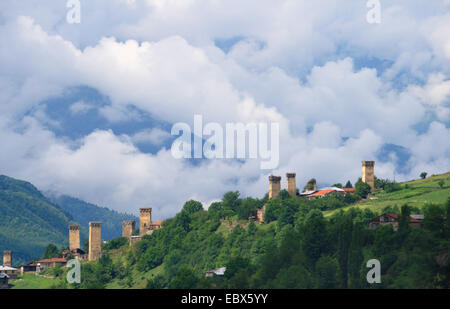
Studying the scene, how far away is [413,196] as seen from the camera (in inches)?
6196

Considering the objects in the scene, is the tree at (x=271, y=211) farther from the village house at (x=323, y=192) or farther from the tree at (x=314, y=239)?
the tree at (x=314, y=239)

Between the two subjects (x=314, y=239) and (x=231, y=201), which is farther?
(x=231, y=201)

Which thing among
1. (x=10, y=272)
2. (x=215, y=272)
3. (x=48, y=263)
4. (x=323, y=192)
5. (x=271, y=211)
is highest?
(x=323, y=192)

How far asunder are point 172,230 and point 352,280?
7317cm

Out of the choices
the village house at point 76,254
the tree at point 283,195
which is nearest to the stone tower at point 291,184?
the tree at point 283,195

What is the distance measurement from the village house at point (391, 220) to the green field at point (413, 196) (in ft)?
38.5

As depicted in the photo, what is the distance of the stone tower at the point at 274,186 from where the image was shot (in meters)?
173

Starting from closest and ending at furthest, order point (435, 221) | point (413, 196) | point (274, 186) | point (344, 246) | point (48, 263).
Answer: point (344, 246) < point (435, 221) < point (413, 196) < point (274, 186) < point (48, 263)

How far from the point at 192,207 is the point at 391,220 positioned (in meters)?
66.9

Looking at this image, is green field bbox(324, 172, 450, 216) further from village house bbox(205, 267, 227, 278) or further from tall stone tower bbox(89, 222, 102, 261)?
tall stone tower bbox(89, 222, 102, 261)

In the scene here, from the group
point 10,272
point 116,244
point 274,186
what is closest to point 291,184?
point 274,186

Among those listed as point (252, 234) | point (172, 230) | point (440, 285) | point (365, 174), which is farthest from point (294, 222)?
point (440, 285)

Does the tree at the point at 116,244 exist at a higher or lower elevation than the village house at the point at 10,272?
higher

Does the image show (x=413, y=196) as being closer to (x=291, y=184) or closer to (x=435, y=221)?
(x=291, y=184)
